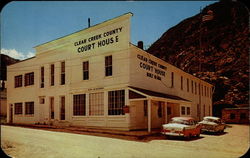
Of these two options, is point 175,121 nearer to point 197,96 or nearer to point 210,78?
point 197,96

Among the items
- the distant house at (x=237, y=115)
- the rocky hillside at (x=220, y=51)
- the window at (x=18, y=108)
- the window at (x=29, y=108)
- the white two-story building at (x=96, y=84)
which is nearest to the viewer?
the white two-story building at (x=96, y=84)

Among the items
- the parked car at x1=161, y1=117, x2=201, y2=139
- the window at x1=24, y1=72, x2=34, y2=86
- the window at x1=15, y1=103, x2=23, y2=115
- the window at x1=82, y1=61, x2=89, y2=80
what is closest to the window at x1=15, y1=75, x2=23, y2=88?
the window at x1=24, y1=72, x2=34, y2=86

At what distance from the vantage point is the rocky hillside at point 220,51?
5797cm

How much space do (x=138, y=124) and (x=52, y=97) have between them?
906 centimetres

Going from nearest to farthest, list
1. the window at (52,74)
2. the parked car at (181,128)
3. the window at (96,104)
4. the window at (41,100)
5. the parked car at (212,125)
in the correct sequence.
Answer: the parked car at (181,128)
the window at (96,104)
the parked car at (212,125)
the window at (52,74)
the window at (41,100)

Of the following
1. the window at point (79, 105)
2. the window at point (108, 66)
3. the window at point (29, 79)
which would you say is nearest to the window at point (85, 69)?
the window at point (79, 105)

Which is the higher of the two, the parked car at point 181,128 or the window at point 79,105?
the window at point 79,105

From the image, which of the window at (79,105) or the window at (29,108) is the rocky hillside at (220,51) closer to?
the window at (79,105)

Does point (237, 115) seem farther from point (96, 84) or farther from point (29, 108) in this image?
point (29, 108)

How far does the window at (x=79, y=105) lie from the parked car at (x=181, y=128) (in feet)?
25.3

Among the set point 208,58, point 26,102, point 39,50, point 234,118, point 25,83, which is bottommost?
point 234,118

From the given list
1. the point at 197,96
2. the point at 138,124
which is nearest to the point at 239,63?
the point at 197,96

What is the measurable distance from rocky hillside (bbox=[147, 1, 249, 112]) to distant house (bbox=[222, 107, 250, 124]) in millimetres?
7914

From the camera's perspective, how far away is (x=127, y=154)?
9594 millimetres
